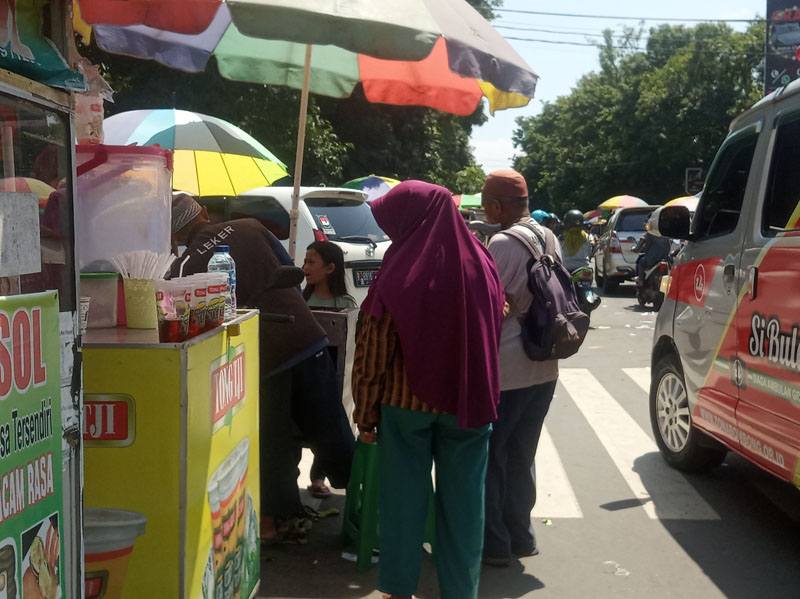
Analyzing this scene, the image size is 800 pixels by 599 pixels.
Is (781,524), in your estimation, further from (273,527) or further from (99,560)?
Result: (99,560)

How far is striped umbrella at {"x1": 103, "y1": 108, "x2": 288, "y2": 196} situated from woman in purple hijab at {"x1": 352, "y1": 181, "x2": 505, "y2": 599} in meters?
3.72

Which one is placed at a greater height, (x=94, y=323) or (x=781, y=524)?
(x=94, y=323)

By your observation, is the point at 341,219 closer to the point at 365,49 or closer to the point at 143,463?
the point at 365,49

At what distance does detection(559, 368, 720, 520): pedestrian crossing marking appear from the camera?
5523mm

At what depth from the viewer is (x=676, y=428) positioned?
612 centimetres

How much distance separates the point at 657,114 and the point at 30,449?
170 ft

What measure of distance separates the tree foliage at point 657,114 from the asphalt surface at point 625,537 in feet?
134

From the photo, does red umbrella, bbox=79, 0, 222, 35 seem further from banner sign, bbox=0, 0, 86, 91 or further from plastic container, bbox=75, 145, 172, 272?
banner sign, bbox=0, 0, 86, 91

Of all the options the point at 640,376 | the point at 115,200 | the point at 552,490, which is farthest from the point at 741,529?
the point at 640,376

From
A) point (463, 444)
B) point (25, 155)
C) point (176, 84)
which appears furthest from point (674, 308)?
point (176, 84)

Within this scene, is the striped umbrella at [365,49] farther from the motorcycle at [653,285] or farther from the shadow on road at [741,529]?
the motorcycle at [653,285]

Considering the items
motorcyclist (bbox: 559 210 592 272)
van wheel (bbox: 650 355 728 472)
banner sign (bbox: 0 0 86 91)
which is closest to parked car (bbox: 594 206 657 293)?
motorcyclist (bbox: 559 210 592 272)

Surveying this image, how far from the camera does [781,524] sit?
17.1ft

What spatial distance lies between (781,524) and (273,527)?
2835 mm
